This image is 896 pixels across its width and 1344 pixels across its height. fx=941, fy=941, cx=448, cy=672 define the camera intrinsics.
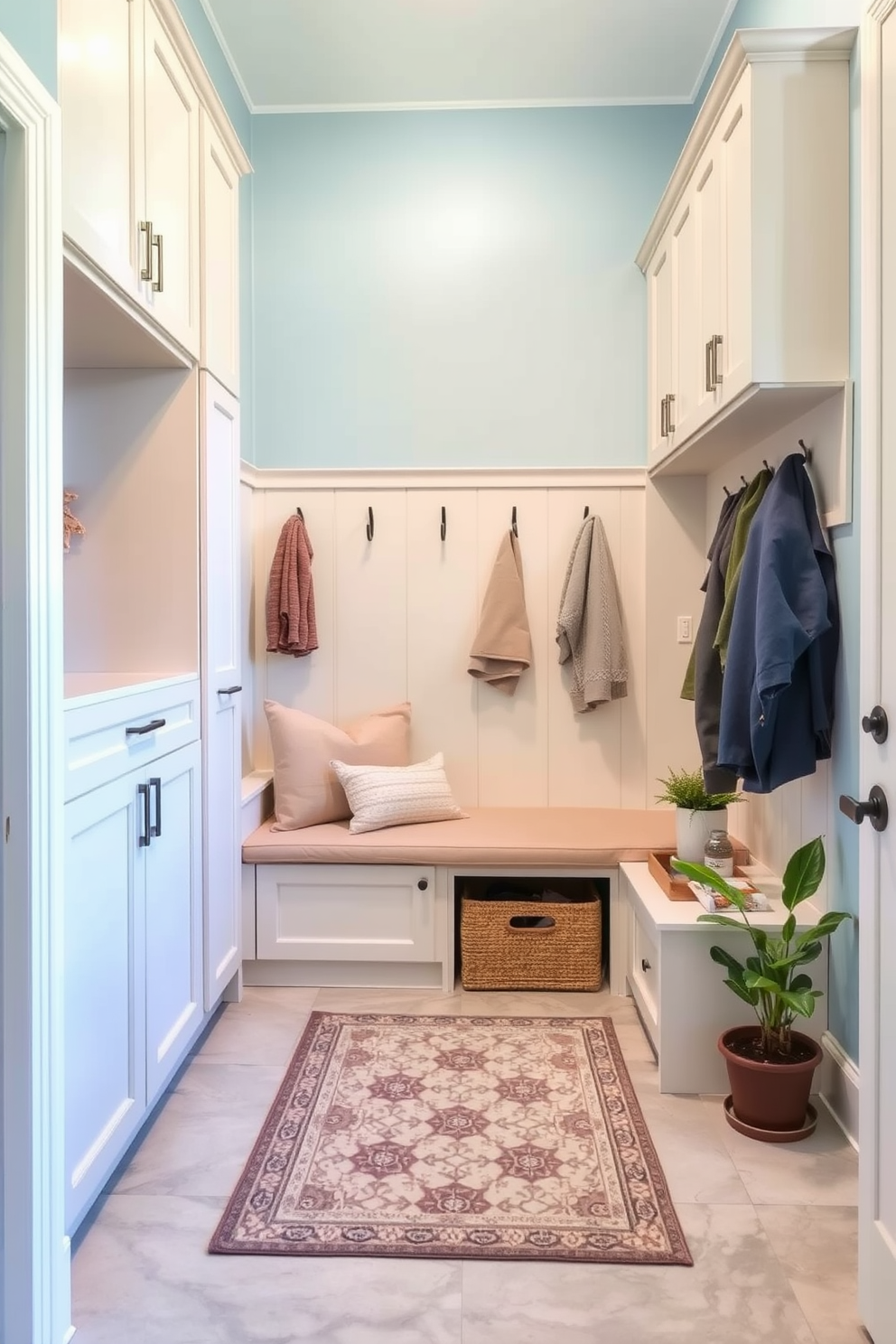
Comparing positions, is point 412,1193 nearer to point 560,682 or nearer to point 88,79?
point 560,682

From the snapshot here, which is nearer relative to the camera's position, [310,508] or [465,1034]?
[465,1034]

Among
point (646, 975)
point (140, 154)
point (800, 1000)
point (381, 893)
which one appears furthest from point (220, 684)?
point (800, 1000)

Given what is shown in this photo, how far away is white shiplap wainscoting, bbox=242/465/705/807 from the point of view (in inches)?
136

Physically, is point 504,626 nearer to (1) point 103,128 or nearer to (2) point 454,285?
(2) point 454,285

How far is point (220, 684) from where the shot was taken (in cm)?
266

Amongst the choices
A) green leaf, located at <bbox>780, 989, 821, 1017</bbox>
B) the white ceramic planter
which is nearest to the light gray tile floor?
green leaf, located at <bbox>780, 989, 821, 1017</bbox>

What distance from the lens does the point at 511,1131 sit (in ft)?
6.98

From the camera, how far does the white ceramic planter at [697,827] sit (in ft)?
8.72

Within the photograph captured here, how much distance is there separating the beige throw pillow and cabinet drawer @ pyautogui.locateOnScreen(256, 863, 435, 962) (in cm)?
23

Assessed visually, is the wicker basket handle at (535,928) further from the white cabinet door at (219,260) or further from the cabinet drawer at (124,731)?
the white cabinet door at (219,260)

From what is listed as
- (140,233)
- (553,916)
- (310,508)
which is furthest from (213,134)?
(553,916)

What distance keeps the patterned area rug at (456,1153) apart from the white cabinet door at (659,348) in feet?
6.31

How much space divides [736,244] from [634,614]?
1506 millimetres

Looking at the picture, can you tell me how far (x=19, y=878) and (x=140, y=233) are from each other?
4.49 feet
